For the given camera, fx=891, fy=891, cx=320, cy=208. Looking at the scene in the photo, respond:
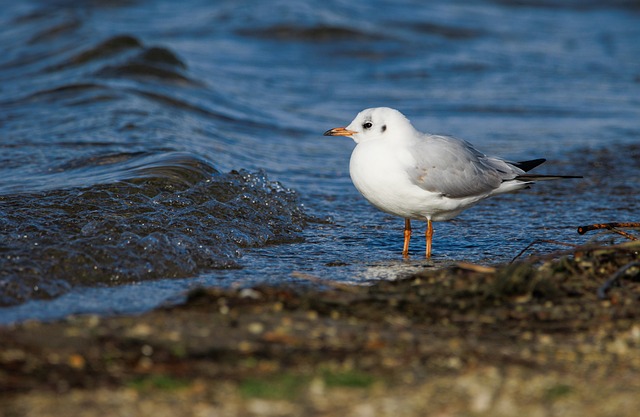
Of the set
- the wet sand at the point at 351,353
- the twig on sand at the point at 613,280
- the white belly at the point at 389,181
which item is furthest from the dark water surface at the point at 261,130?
the twig on sand at the point at 613,280

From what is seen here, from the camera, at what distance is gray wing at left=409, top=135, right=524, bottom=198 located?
556 cm

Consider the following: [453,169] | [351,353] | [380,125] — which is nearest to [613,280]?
[453,169]

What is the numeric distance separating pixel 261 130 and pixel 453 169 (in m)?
4.88

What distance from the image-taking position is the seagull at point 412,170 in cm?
550

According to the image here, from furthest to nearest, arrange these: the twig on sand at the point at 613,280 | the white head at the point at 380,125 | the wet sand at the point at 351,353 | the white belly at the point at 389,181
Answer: the white head at the point at 380,125, the white belly at the point at 389,181, the twig on sand at the point at 613,280, the wet sand at the point at 351,353

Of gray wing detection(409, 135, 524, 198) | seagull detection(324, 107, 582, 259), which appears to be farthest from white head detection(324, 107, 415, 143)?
gray wing detection(409, 135, 524, 198)

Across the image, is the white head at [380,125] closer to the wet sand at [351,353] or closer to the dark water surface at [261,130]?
the dark water surface at [261,130]

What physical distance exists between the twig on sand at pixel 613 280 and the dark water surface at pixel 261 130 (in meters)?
1.20

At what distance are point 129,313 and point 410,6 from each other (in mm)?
16208

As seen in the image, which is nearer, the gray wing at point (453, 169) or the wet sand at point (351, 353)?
the wet sand at point (351, 353)

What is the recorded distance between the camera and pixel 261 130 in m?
10.3

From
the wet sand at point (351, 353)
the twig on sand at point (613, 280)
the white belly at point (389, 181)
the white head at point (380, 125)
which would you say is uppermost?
the white head at point (380, 125)

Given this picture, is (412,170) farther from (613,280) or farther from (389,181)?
(613,280)

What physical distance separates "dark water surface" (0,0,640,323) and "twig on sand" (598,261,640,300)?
47.2 inches
